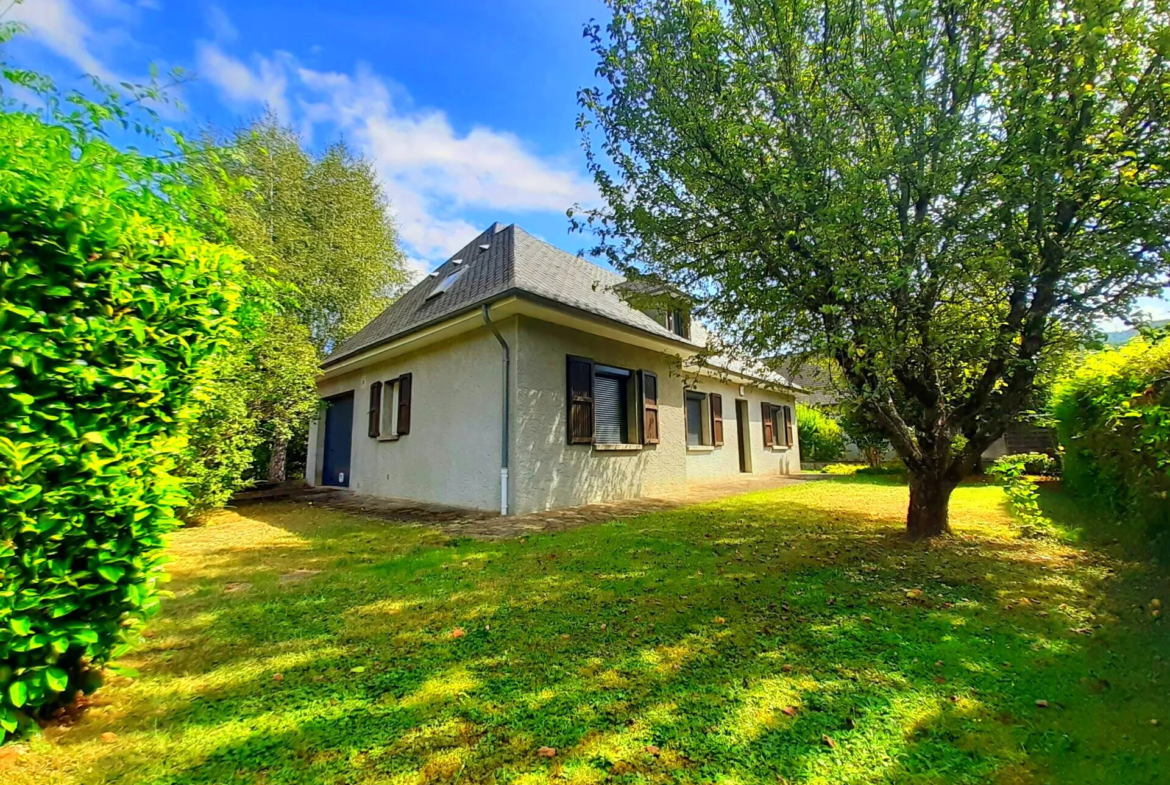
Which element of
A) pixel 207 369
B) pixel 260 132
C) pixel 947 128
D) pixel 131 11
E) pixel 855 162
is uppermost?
pixel 260 132

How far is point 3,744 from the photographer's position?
1827 millimetres

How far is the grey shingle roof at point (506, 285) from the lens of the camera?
7.31m

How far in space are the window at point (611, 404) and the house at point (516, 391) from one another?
3 cm

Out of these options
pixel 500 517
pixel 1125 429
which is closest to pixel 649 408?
pixel 500 517

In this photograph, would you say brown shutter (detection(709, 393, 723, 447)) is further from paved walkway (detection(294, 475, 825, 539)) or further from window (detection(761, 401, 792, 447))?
window (detection(761, 401, 792, 447))

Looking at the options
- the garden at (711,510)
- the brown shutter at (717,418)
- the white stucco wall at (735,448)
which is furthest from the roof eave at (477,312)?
the white stucco wall at (735,448)

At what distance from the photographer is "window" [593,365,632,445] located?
8781 millimetres

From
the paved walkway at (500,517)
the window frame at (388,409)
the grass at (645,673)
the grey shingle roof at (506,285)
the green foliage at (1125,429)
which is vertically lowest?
the grass at (645,673)

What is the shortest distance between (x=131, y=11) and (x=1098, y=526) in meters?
12.5

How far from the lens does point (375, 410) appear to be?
10.4 metres

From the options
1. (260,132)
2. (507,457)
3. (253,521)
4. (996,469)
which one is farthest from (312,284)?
(996,469)

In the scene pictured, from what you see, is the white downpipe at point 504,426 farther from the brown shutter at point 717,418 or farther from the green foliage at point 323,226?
the green foliage at point 323,226

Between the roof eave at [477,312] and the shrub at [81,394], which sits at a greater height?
the roof eave at [477,312]

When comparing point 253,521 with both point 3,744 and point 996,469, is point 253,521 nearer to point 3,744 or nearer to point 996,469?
point 3,744
